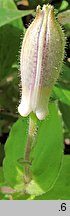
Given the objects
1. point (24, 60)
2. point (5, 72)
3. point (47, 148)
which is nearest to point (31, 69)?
point (24, 60)

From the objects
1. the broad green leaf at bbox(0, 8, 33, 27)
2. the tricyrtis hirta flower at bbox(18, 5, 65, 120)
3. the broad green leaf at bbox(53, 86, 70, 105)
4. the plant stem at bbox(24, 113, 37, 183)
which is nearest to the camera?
the tricyrtis hirta flower at bbox(18, 5, 65, 120)

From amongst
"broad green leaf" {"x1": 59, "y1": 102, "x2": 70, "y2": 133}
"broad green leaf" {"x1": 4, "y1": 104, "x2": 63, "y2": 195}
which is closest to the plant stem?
"broad green leaf" {"x1": 4, "y1": 104, "x2": 63, "y2": 195}

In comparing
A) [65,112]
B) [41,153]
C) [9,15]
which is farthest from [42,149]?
[9,15]

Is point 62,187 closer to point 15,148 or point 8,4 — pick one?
point 15,148

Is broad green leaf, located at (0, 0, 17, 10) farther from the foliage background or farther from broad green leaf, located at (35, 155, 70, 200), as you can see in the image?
broad green leaf, located at (35, 155, 70, 200)

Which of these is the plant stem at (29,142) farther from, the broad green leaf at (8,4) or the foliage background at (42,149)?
the broad green leaf at (8,4)

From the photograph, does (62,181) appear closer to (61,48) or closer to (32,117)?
(32,117)

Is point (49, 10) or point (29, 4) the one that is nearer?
point (49, 10)

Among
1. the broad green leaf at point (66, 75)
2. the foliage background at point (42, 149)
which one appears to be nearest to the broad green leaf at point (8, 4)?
the foliage background at point (42, 149)
